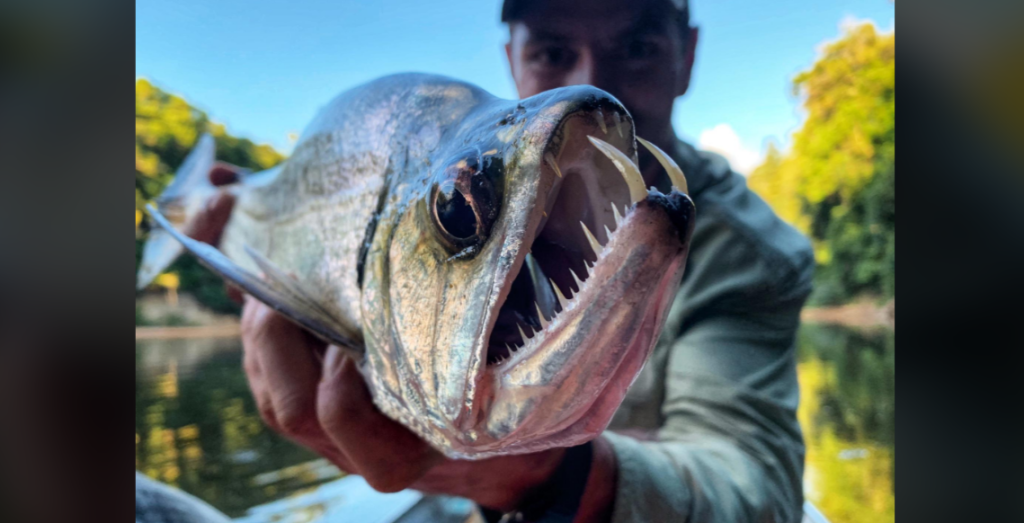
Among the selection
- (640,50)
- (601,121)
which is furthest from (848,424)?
(601,121)

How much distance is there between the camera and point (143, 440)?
2305mm

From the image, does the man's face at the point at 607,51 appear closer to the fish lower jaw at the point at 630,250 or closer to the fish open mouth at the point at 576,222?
the fish open mouth at the point at 576,222

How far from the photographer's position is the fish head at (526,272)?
1.31 feet

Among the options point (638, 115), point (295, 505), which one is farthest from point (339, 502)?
point (638, 115)

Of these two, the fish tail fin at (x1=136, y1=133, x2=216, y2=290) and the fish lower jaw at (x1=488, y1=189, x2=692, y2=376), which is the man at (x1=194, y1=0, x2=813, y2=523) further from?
the fish lower jaw at (x1=488, y1=189, x2=692, y2=376)

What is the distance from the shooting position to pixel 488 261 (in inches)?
18.4

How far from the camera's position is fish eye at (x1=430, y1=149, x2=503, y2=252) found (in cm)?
47

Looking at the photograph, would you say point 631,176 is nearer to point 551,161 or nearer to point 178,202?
point 551,161

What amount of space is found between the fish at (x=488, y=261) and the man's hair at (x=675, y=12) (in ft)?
1.57

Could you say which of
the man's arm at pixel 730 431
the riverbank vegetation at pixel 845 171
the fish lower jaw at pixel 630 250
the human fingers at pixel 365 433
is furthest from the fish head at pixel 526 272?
the riverbank vegetation at pixel 845 171

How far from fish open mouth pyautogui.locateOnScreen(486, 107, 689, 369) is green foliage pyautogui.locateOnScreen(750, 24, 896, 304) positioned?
104 cm

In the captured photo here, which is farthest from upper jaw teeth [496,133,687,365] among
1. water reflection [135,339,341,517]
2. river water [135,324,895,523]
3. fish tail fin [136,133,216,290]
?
water reflection [135,339,341,517]
